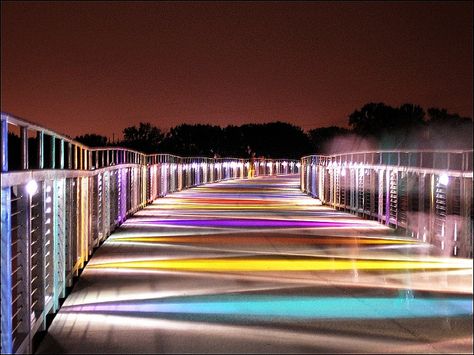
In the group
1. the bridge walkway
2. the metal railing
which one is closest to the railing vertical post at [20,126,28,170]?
the metal railing

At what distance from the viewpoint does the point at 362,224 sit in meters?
21.3

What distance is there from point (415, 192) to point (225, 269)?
21.3 feet

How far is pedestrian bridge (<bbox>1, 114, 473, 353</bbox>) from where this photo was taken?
705 cm

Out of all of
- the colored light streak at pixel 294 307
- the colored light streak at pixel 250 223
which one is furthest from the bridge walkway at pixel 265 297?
the colored light streak at pixel 250 223

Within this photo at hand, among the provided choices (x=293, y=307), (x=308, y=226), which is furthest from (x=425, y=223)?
(x=293, y=307)

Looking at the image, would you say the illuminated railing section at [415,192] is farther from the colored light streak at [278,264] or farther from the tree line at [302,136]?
the tree line at [302,136]

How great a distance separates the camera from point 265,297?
954 cm

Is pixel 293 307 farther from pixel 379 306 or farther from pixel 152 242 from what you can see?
pixel 152 242

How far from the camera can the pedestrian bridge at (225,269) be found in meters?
7.05

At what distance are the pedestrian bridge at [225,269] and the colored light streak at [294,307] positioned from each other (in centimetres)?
2

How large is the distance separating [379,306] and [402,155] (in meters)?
11.3

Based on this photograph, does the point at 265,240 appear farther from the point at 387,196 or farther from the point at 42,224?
the point at 42,224

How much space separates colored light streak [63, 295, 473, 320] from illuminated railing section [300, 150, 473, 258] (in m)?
4.22

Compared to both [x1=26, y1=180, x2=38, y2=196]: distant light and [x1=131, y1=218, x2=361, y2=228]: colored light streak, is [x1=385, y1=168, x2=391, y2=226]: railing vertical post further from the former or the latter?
[x1=26, y1=180, x2=38, y2=196]: distant light
